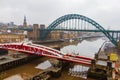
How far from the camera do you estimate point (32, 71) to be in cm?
2556

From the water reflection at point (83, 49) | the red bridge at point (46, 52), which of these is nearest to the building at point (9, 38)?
the water reflection at point (83, 49)

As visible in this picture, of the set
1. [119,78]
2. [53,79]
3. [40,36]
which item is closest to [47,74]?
[53,79]

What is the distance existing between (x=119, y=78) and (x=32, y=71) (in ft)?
41.4

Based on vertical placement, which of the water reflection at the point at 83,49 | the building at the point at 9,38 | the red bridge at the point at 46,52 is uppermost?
the building at the point at 9,38

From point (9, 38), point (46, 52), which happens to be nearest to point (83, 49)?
point (9, 38)

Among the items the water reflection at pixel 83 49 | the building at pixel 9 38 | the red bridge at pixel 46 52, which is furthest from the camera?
the building at pixel 9 38

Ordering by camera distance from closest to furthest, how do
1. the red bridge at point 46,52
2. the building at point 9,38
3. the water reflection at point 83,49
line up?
the red bridge at point 46,52
the water reflection at point 83,49
the building at point 9,38

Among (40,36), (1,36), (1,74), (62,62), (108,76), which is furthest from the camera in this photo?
(40,36)

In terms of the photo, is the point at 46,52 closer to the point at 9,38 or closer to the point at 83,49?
the point at 9,38

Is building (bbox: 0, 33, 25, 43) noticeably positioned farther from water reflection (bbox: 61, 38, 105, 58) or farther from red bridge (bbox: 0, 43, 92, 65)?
Result: red bridge (bbox: 0, 43, 92, 65)

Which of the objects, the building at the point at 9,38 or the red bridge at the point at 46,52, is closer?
the red bridge at the point at 46,52

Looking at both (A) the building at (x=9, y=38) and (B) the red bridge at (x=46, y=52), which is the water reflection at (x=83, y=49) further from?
(B) the red bridge at (x=46, y=52)

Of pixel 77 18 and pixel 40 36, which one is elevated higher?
pixel 77 18

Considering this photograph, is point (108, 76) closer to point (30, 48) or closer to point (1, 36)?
point (30, 48)
